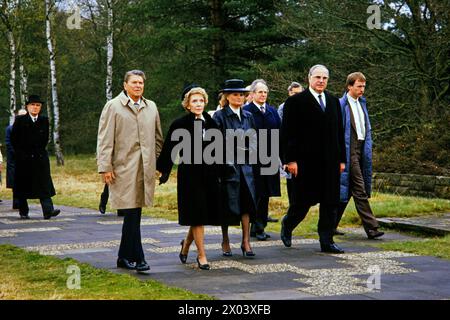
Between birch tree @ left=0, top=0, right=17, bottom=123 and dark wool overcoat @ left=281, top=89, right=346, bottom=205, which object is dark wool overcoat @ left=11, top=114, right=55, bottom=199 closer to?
dark wool overcoat @ left=281, top=89, right=346, bottom=205

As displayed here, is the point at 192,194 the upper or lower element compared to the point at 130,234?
upper

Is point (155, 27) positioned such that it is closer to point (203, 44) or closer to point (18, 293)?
point (203, 44)

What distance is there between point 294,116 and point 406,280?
2.68 meters

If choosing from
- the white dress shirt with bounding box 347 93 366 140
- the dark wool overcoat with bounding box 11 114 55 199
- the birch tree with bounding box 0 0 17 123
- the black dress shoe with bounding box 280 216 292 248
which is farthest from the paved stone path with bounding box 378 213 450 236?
the birch tree with bounding box 0 0 17 123

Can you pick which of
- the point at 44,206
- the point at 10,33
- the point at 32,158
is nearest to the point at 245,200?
the point at 44,206

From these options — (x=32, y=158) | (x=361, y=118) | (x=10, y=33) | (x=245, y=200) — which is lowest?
(x=245, y=200)

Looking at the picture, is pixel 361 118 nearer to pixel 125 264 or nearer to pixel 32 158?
pixel 125 264

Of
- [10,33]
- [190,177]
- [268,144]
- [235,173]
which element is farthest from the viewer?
[10,33]

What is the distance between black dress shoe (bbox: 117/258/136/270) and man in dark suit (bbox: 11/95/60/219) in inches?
219

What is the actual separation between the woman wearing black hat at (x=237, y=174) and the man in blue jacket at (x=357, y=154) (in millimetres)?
1656

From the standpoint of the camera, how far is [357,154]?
9891 mm

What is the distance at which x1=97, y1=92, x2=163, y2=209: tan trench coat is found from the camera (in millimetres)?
7484

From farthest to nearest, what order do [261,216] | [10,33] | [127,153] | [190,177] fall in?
[10,33] < [261,216] < [190,177] < [127,153]

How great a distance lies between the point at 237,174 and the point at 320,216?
46.5 inches
